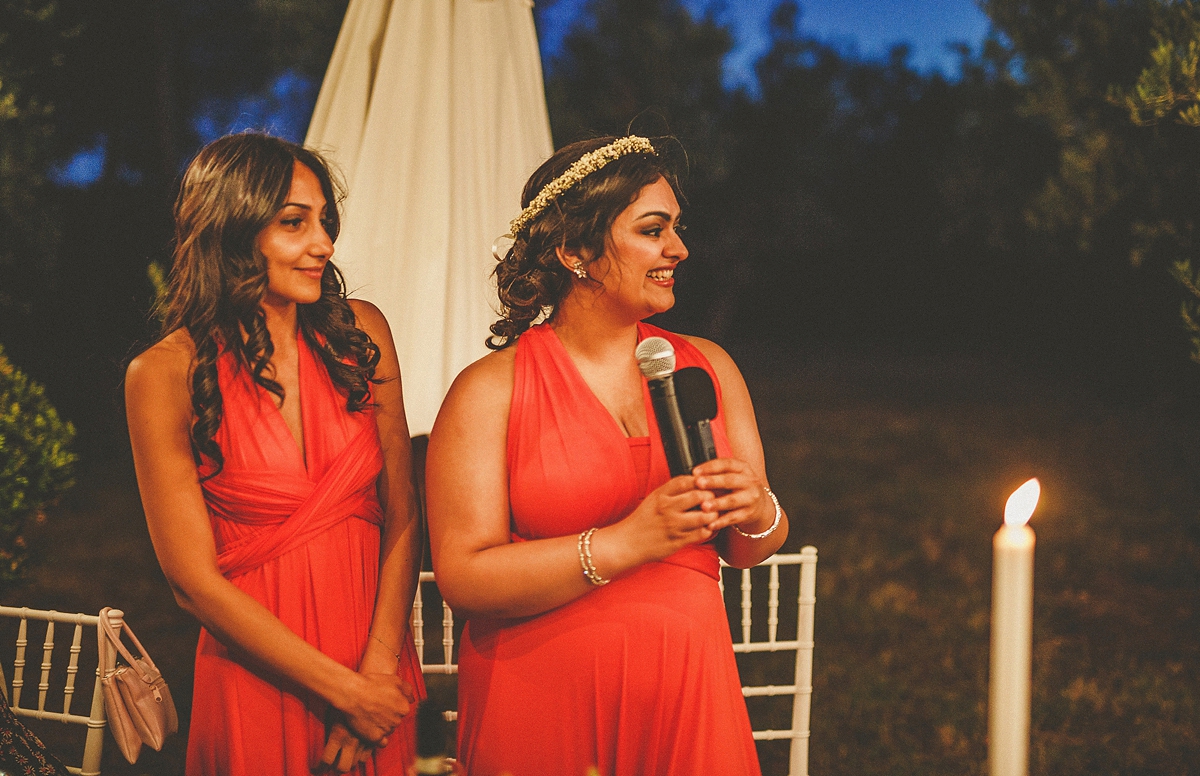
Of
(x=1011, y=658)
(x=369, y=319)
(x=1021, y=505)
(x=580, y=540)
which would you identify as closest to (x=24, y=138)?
(x=369, y=319)

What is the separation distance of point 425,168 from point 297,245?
1047mm

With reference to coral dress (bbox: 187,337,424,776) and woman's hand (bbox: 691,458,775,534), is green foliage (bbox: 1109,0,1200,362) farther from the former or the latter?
coral dress (bbox: 187,337,424,776)

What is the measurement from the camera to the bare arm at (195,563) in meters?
2.07

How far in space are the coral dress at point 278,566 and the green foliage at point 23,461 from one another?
2.12 meters

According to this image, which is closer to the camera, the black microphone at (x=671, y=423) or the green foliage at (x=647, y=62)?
the black microphone at (x=671, y=423)

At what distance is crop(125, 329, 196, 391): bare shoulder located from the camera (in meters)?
2.10

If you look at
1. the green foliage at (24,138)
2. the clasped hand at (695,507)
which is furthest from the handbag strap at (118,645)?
the green foliage at (24,138)

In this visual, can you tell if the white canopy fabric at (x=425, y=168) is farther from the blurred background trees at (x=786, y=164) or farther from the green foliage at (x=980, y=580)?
the green foliage at (x=980, y=580)

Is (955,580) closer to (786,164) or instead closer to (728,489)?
(728,489)

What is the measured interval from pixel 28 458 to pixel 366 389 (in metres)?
2.46

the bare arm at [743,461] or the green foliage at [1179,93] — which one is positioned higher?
the green foliage at [1179,93]

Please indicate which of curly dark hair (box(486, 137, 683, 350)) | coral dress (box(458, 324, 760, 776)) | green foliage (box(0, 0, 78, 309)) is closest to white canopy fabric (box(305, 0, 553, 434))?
curly dark hair (box(486, 137, 683, 350))

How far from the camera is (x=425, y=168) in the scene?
10.4 ft

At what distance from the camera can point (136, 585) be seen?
23.6 ft
